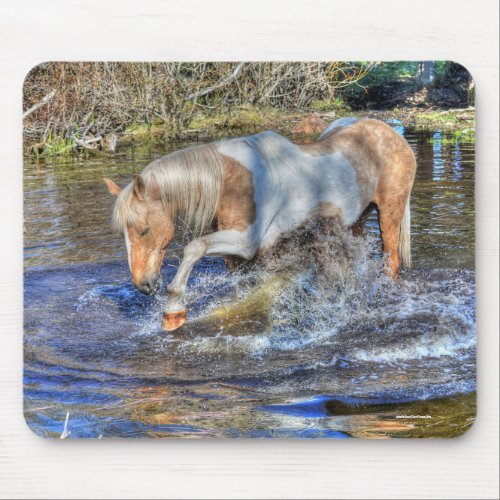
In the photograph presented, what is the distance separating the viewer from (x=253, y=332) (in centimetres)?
275

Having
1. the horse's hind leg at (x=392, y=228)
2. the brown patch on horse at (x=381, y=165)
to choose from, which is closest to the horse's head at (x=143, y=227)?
the brown patch on horse at (x=381, y=165)

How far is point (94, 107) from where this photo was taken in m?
2.77

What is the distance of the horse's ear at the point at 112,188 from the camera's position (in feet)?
8.93

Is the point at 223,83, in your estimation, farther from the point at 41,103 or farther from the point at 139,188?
the point at 41,103

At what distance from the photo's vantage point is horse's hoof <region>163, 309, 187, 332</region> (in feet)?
9.04

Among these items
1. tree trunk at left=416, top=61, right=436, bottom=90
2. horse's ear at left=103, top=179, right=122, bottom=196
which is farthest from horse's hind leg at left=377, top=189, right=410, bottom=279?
horse's ear at left=103, top=179, right=122, bottom=196

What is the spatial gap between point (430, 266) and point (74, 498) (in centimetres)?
135

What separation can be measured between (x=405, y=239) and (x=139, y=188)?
874 millimetres

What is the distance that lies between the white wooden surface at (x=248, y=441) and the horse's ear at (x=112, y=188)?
0.32 metres

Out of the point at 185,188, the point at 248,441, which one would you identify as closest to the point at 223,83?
the point at 185,188

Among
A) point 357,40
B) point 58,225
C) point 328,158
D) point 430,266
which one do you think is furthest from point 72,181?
point 430,266

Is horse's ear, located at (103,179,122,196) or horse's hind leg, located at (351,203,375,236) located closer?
horse's ear, located at (103,179,122,196)

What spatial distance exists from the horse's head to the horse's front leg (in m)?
0.07

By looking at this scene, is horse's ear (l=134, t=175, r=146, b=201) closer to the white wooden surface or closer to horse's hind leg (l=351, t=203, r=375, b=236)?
the white wooden surface
